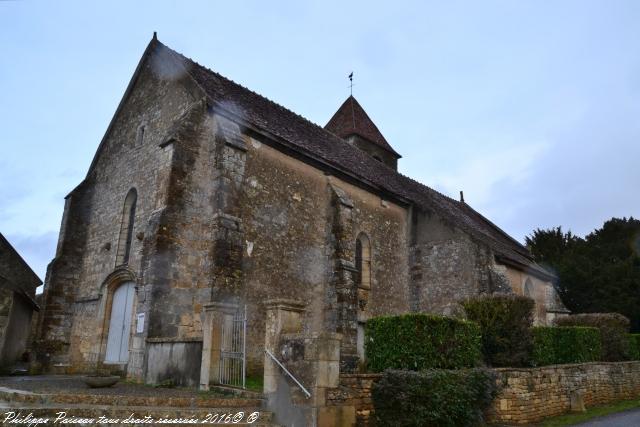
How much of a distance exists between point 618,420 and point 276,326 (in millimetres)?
7350

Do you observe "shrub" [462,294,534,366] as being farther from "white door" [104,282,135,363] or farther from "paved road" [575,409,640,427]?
"white door" [104,282,135,363]

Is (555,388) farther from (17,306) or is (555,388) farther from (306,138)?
(17,306)

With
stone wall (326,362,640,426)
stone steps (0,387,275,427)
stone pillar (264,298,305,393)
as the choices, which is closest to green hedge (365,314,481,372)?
stone wall (326,362,640,426)

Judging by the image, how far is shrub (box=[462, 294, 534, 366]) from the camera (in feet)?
36.6

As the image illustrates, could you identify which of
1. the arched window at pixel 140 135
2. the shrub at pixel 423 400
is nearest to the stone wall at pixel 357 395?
the shrub at pixel 423 400

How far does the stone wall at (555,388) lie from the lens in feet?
31.8

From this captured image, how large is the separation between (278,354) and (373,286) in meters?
9.68

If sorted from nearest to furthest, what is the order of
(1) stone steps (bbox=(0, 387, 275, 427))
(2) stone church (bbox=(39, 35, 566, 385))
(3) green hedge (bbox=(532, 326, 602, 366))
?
(1) stone steps (bbox=(0, 387, 275, 427)) → (2) stone church (bbox=(39, 35, 566, 385)) → (3) green hedge (bbox=(532, 326, 602, 366))

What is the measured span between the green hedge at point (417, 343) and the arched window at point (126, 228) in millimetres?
8032

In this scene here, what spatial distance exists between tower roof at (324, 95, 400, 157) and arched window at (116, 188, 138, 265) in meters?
14.0

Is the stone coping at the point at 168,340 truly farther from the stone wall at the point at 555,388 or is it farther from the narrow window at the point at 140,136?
the narrow window at the point at 140,136

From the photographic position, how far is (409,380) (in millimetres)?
8273

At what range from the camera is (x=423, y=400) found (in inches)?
324

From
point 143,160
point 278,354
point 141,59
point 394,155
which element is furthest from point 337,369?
point 394,155
